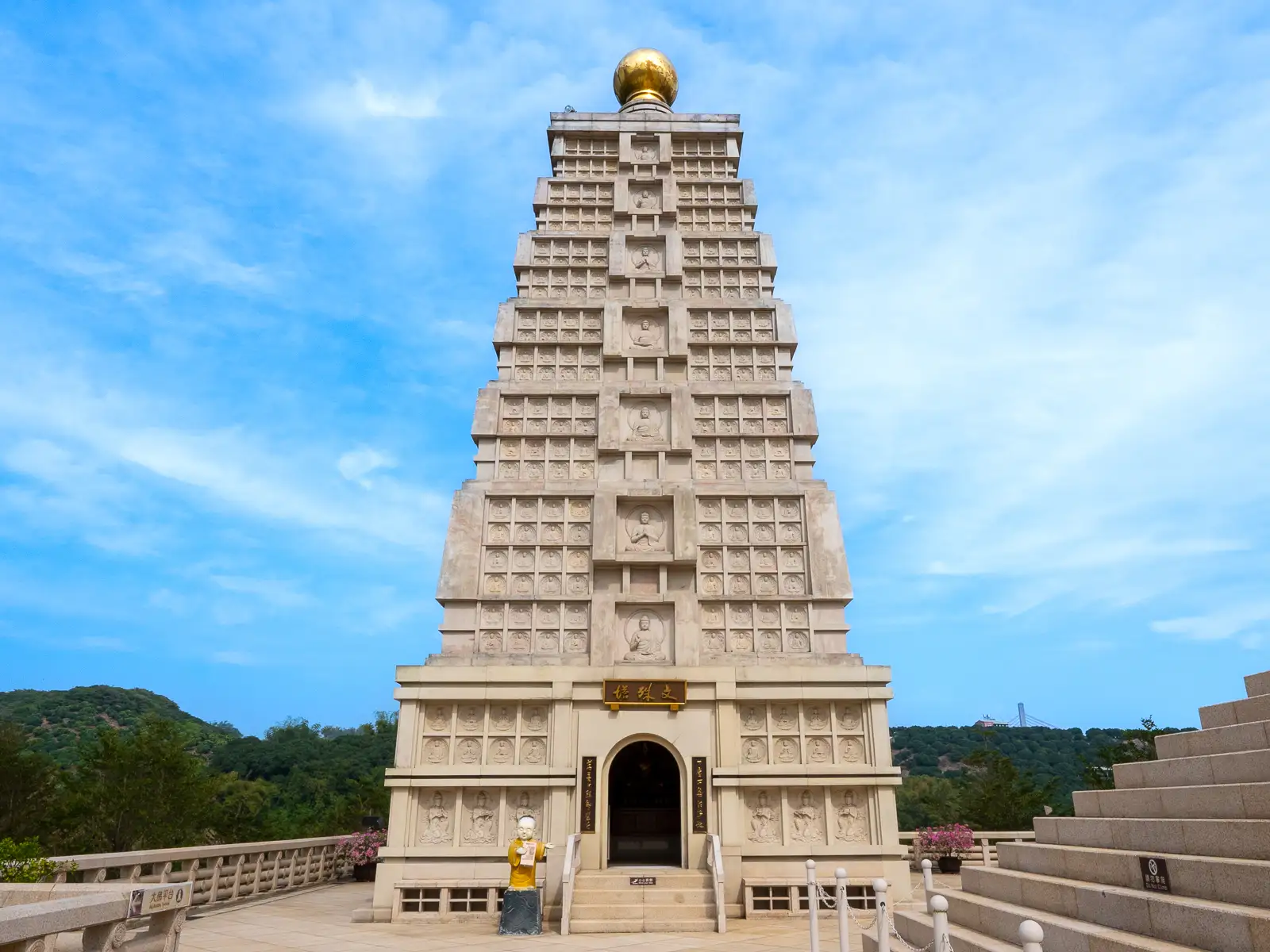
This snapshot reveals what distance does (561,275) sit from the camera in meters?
22.1

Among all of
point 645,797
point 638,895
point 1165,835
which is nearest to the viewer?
point 1165,835

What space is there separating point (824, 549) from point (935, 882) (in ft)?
24.7

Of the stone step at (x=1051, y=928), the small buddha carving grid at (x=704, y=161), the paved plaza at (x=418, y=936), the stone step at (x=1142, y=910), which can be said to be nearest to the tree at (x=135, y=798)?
the paved plaza at (x=418, y=936)

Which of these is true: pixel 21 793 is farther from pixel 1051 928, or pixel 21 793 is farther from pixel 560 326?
pixel 1051 928

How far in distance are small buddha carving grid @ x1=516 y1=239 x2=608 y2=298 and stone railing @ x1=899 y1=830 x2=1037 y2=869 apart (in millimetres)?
15847

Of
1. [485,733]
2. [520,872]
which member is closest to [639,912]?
[520,872]

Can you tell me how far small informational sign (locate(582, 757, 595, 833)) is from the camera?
15031 millimetres

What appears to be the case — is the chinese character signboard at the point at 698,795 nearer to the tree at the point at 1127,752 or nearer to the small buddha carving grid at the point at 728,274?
the small buddha carving grid at the point at 728,274

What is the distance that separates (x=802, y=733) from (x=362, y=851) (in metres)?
11.4

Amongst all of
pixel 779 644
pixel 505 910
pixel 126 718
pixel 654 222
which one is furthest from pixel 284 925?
pixel 126 718

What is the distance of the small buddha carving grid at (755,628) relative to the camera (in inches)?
679

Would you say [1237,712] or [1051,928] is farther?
[1237,712]

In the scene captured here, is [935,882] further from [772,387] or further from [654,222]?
[654,222]

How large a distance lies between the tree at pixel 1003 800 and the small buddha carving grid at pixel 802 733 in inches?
626
